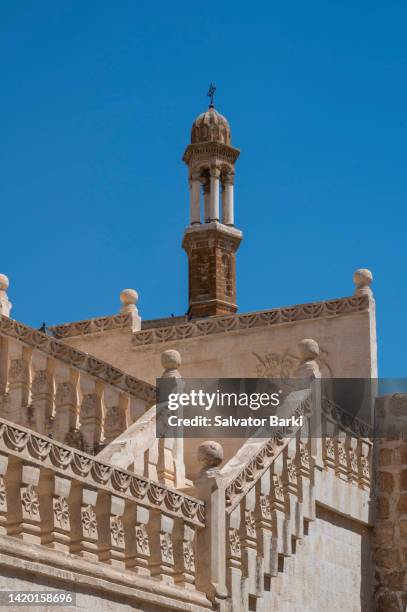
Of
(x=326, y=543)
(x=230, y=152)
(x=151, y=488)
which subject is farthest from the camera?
(x=230, y=152)

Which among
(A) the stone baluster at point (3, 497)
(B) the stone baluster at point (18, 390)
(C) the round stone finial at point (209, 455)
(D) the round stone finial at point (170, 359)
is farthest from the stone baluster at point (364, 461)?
(A) the stone baluster at point (3, 497)

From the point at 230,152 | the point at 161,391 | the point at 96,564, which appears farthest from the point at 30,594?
the point at 230,152

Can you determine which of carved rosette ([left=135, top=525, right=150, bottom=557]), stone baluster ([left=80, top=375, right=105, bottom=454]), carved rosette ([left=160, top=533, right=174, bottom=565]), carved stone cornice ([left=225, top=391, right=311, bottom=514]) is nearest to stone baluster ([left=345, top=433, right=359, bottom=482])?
carved stone cornice ([left=225, top=391, right=311, bottom=514])

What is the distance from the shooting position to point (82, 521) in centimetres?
1096

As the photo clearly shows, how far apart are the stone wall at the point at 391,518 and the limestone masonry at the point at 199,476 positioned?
0.05 ft

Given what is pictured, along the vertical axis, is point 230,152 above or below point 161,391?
above

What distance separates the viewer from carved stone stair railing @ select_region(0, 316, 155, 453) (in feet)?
53.9

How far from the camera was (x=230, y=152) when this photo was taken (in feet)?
104

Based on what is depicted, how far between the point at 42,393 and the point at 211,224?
1575cm

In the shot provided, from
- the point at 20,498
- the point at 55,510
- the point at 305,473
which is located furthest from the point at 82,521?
the point at 305,473

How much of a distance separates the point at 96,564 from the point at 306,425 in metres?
4.72

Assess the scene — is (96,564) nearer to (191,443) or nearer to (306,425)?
(306,425)

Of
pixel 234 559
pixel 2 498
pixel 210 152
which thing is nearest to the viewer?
pixel 2 498

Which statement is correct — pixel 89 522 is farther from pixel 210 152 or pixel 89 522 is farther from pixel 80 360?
pixel 210 152
